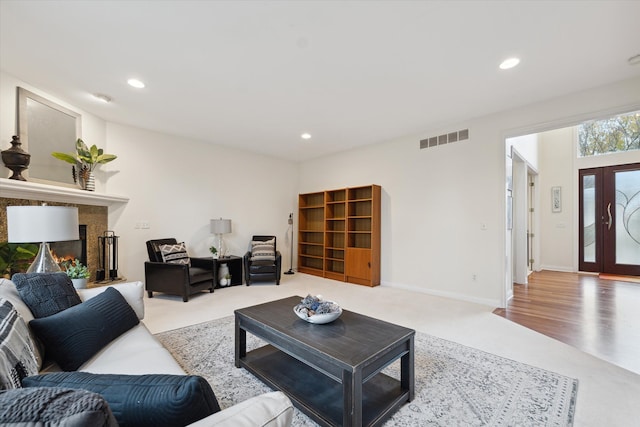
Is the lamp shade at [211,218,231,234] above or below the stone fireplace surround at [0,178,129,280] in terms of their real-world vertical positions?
below

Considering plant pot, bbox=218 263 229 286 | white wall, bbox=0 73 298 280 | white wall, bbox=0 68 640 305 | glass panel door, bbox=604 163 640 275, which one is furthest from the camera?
glass panel door, bbox=604 163 640 275

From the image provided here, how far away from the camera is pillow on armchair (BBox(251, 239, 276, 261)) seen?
17.5 ft

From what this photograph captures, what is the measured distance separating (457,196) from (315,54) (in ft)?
10.0

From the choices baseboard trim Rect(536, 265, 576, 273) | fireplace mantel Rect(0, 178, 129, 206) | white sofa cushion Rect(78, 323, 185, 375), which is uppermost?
fireplace mantel Rect(0, 178, 129, 206)

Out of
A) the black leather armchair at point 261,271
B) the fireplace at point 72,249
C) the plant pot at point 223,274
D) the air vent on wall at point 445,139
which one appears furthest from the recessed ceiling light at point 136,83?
the air vent on wall at point 445,139

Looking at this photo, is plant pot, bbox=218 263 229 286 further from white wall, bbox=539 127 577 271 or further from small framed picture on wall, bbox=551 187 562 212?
small framed picture on wall, bbox=551 187 562 212

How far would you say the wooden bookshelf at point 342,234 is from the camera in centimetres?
524

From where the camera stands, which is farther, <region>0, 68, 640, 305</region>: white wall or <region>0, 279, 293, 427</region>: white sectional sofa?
<region>0, 68, 640, 305</region>: white wall

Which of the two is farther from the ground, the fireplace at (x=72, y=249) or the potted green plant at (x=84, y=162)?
the potted green plant at (x=84, y=162)

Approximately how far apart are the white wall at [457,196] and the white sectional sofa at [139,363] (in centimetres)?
403

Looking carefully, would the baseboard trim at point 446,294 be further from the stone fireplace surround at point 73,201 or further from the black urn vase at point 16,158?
the black urn vase at point 16,158

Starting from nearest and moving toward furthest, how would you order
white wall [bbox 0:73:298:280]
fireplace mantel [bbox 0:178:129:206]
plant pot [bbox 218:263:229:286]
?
fireplace mantel [bbox 0:178:129:206] → white wall [bbox 0:73:298:280] → plant pot [bbox 218:263:229:286]

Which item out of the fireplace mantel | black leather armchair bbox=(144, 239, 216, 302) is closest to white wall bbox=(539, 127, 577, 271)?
black leather armchair bbox=(144, 239, 216, 302)

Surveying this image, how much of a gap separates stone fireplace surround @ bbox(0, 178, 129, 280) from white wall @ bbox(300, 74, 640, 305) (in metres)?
4.47
